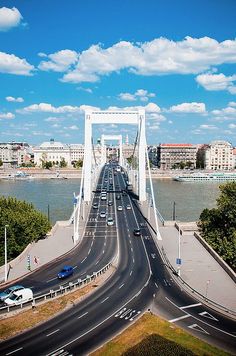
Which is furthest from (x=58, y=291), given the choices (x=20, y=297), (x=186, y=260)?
(x=186, y=260)

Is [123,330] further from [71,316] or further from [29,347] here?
[29,347]

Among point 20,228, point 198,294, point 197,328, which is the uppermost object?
point 20,228

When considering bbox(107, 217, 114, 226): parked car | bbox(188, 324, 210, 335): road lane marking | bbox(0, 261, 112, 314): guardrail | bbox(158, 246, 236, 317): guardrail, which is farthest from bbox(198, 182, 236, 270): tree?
bbox(188, 324, 210, 335): road lane marking

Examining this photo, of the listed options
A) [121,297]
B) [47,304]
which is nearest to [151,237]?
[121,297]

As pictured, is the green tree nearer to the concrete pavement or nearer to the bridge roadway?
the concrete pavement

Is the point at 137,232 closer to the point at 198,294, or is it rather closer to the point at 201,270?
the point at 201,270

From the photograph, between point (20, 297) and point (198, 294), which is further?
point (198, 294)
